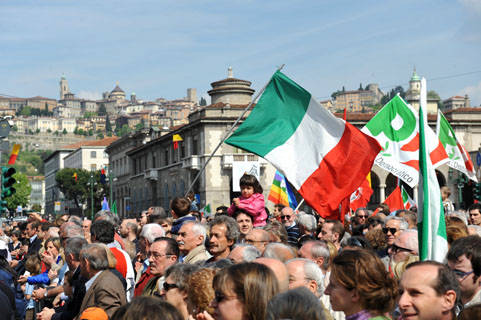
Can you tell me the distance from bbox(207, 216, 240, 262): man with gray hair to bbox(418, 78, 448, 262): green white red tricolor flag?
6.69 ft

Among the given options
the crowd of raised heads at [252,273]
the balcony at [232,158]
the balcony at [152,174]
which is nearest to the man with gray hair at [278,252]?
the crowd of raised heads at [252,273]

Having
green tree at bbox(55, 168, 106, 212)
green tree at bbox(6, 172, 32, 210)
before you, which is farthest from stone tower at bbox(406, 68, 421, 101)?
green tree at bbox(6, 172, 32, 210)

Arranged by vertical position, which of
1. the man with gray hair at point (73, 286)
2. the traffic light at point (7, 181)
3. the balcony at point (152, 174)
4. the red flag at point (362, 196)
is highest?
the balcony at point (152, 174)

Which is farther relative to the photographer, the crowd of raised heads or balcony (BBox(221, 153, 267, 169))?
balcony (BBox(221, 153, 267, 169))

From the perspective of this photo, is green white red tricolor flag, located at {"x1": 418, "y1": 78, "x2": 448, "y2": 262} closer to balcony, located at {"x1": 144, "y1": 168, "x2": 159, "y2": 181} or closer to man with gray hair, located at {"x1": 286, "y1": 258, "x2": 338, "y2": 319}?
man with gray hair, located at {"x1": 286, "y1": 258, "x2": 338, "y2": 319}

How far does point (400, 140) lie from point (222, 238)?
6.47 meters

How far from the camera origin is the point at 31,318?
1168 cm

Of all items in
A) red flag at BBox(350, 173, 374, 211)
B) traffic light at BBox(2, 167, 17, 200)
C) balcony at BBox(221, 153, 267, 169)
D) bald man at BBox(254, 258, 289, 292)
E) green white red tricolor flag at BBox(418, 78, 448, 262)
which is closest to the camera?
bald man at BBox(254, 258, 289, 292)

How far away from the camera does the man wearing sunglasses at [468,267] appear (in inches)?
188

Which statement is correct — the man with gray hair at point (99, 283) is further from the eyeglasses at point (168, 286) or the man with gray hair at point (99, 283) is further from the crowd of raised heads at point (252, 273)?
the eyeglasses at point (168, 286)

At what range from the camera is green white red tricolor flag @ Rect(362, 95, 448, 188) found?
12.2 meters

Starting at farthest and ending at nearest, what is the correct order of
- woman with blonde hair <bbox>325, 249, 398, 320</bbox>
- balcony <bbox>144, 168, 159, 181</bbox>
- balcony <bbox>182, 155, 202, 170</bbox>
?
1. balcony <bbox>144, 168, 159, 181</bbox>
2. balcony <bbox>182, 155, 202, 170</bbox>
3. woman with blonde hair <bbox>325, 249, 398, 320</bbox>

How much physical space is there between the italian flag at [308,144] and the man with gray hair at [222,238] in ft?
6.22

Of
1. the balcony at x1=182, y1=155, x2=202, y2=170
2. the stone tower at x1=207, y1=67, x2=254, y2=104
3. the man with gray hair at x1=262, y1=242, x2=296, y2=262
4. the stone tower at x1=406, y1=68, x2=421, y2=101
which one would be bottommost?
the man with gray hair at x1=262, y1=242, x2=296, y2=262
